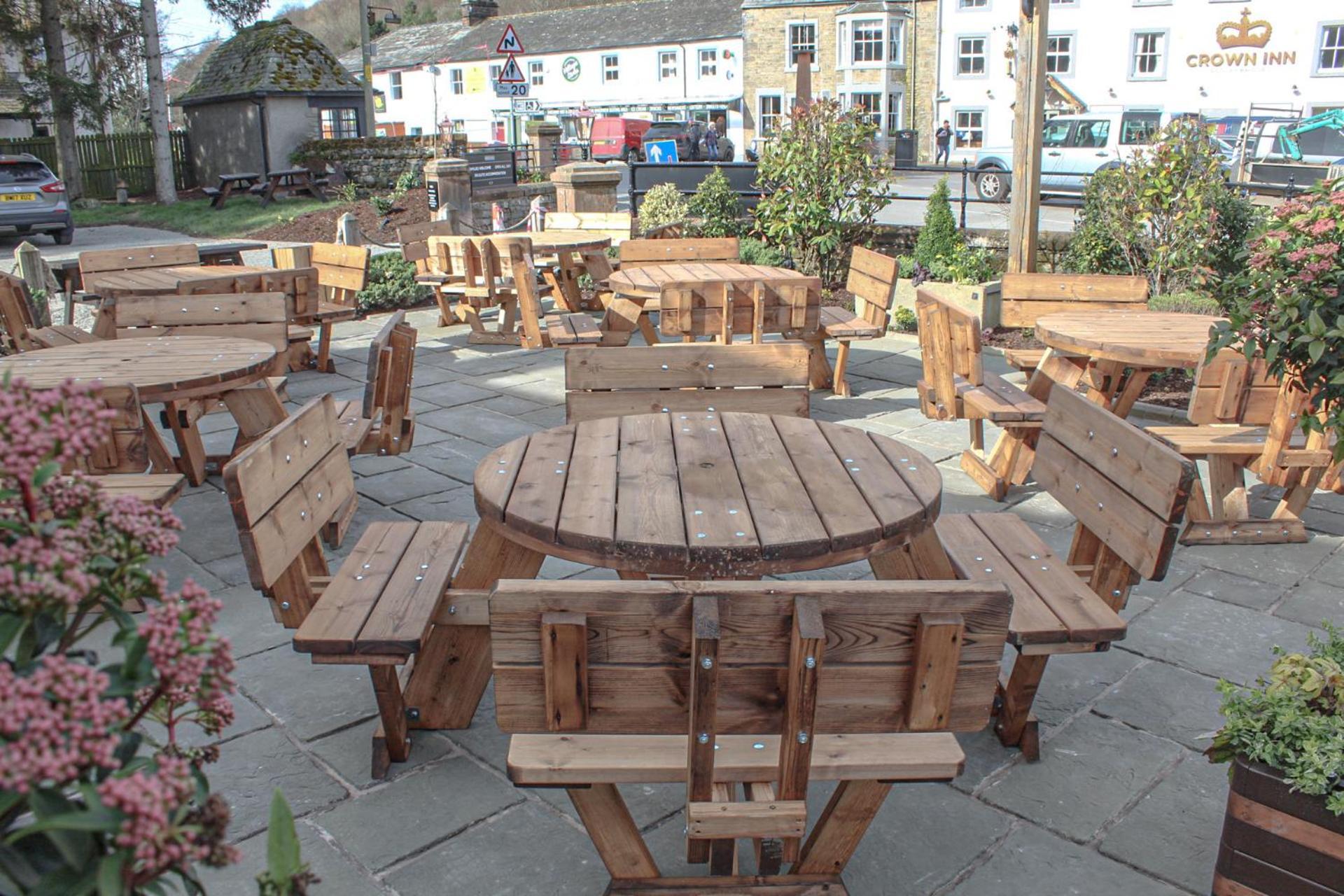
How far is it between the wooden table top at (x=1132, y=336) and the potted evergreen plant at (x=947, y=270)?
278cm

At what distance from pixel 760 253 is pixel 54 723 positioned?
33.9 ft

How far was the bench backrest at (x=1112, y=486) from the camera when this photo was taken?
111 inches

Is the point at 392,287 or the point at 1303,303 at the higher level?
the point at 1303,303

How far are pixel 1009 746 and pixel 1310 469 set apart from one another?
2555 millimetres

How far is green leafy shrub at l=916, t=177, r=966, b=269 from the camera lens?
401 inches

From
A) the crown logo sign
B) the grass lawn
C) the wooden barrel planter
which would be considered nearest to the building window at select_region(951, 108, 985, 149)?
the crown logo sign

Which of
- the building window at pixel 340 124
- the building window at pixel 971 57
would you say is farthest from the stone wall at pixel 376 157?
the building window at pixel 971 57

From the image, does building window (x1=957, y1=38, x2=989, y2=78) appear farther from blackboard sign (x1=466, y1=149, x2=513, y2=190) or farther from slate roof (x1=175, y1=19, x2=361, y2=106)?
blackboard sign (x1=466, y1=149, x2=513, y2=190)

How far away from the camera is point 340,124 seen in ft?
91.1

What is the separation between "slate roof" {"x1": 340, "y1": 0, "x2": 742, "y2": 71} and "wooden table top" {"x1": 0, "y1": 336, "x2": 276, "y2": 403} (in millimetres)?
43928

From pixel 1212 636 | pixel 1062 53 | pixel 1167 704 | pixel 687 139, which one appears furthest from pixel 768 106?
pixel 1167 704

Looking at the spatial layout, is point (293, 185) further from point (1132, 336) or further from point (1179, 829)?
point (1179, 829)

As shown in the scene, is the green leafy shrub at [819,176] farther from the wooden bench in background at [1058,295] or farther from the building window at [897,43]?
the building window at [897,43]

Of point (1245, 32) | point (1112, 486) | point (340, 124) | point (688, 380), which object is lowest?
point (1112, 486)
